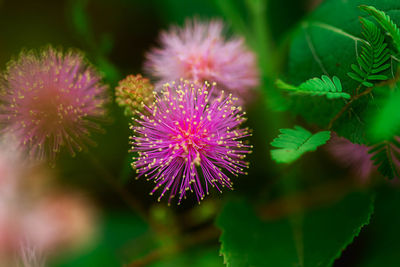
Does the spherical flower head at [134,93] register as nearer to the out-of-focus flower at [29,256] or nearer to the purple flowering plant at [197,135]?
the purple flowering plant at [197,135]

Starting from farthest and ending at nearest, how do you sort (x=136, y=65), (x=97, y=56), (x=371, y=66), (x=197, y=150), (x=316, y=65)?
(x=136, y=65), (x=97, y=56), (x=316, y=65), (x=197, y=150), (x=371, y=66)

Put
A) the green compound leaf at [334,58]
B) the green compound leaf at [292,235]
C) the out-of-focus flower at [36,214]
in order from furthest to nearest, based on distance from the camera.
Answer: the out-of-focus flower at [36,214] → the green compound leaf at [292,235] → the green compound leaf at [334,58]

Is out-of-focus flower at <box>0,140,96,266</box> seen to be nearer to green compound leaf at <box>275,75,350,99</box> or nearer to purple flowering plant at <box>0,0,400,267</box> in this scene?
purple flowering plant at <box>0,0,400,267</box>

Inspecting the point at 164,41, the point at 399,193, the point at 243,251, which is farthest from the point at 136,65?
the point at 399,193

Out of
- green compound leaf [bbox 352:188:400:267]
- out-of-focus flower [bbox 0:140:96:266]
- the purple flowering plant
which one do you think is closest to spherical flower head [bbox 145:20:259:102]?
the purple flowering plant

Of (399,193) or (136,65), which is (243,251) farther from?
(136,65)

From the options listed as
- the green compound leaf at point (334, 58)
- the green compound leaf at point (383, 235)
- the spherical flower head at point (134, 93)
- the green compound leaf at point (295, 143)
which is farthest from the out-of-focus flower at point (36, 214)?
the green compound leaf at point (383, 235)

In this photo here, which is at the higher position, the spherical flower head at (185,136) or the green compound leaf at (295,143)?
the spherical flower head at (185,136)

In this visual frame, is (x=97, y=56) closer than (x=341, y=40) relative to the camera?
No
